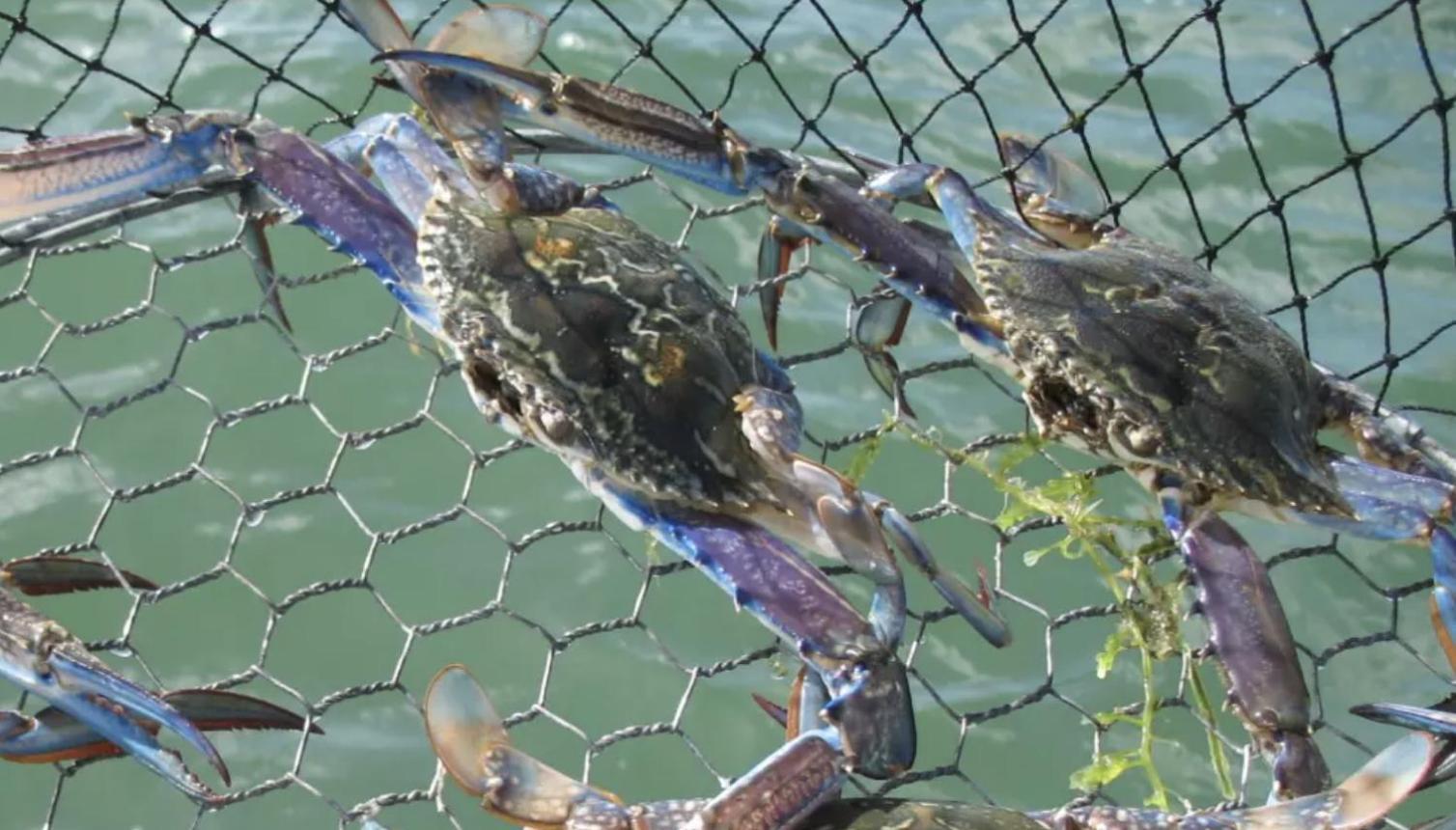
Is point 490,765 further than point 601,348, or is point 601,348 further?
point 601,348

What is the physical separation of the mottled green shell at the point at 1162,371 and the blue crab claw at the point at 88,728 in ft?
4.54

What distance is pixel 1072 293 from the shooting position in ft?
9.66

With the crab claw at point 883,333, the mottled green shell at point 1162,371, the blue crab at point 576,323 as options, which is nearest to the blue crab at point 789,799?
the blue crab at point 576,323

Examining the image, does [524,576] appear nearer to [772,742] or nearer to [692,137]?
[772,742]

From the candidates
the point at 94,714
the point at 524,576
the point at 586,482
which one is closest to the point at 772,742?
the point at 524,576

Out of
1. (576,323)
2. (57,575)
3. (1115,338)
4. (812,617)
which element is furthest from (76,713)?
(1115,338)

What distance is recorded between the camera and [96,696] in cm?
239

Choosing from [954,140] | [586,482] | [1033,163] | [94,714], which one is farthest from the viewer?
[954,140]

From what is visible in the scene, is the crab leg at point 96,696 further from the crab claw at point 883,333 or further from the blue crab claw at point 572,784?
the crab claw at point 883,333

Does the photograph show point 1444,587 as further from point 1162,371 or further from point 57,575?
point 57,575

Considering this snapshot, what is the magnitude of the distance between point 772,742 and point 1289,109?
271 cm

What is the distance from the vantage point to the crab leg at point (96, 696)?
7.78 ft

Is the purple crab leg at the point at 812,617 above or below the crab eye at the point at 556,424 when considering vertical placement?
below

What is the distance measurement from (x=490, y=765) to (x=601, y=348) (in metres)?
0.72
